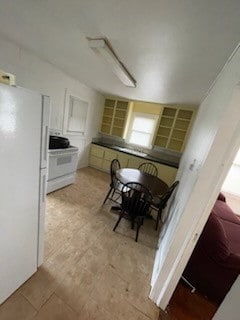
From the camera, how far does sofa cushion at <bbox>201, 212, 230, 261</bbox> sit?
1.43 m

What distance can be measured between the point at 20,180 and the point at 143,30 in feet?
5.16

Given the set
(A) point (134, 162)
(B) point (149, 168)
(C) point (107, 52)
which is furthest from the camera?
(A) point (134, 162)

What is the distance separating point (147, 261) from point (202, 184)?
56.0 inches

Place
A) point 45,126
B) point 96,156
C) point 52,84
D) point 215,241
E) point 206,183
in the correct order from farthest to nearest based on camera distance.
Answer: point 96,156 → point 52,84 → point 215,241 → point 45,126 → point 206,183

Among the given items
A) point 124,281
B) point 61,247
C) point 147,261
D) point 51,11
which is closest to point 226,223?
point 147,261

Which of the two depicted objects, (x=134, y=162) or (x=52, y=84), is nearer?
(x=52, y=84)

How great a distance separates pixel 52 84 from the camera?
315cm

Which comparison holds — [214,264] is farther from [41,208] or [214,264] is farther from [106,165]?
[106,165]

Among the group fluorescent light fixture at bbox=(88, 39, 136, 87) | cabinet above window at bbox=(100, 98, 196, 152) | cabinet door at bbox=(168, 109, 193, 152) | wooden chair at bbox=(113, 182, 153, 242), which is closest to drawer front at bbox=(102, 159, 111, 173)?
cabinet above window at bbox=(100, 98, 196, 152)

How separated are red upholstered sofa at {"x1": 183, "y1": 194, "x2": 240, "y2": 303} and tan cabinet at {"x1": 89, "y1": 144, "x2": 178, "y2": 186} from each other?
2320 millimetres

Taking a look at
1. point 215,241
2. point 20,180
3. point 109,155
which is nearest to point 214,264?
point 215,241

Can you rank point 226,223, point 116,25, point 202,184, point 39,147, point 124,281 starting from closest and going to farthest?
point 202,184 < point 39,147 < point 116,25 < point 124,281 < point 226,223

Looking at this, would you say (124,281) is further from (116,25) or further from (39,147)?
(116,25)

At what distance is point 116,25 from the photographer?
1309 millimetres
